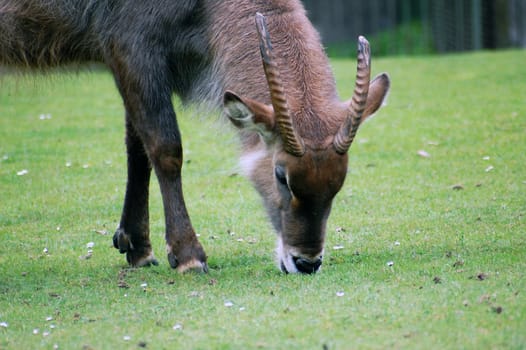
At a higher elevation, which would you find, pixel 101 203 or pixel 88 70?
pixel 88 70

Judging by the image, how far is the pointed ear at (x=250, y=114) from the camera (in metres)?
6.50

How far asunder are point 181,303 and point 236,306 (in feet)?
1.36

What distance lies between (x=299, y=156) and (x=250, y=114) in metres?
0.47

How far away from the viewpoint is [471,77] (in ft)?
52.0

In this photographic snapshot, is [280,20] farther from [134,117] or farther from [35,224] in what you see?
[35,224]

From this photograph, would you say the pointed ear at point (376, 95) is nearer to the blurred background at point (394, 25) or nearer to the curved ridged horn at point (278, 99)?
the curved ridged horn at point (278, 99)

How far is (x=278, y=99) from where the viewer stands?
6.38 metres

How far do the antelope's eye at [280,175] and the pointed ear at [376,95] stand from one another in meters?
0.72

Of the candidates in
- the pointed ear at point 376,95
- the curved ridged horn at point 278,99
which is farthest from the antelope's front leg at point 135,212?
the pointed ear at point 376,95

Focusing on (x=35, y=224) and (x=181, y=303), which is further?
(x=35, y=224)

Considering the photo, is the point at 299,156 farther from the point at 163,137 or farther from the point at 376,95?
the point at 163,137

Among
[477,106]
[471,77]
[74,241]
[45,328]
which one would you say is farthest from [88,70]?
[471,77]

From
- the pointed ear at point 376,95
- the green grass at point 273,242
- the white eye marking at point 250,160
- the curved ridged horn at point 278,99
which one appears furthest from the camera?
the white eye marking at point 250,160

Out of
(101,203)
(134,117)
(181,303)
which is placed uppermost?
(134,117)
